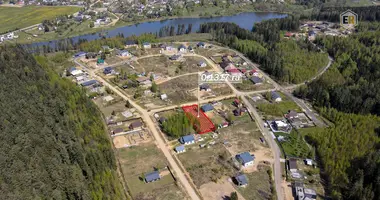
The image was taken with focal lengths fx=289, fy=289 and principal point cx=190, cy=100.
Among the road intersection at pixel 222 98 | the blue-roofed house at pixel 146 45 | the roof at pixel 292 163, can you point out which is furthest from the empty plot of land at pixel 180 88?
the blue-roofed house at pixel 146 45

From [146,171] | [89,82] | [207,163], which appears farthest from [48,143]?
[89,82]

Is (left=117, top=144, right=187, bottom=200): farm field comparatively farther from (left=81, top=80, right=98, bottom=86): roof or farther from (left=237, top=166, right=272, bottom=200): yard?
(left=81, top=80, right=98, bottom=86): roof

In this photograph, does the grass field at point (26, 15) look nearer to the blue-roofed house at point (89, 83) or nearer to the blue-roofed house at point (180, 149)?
the blue-roofed house at point (89, 83)

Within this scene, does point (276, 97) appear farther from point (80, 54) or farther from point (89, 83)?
point (80, 54)

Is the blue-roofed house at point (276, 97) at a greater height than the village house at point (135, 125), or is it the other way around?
the village house at point (135, 125)

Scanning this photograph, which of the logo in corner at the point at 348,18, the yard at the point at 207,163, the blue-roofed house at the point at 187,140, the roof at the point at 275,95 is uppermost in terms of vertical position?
the logo in corner at the point at 348,18

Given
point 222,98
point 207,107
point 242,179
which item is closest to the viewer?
point 242,179
